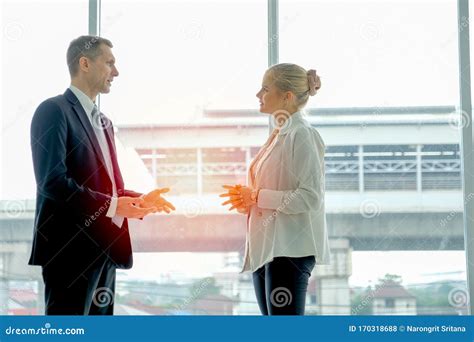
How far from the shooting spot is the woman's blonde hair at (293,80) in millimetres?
3168

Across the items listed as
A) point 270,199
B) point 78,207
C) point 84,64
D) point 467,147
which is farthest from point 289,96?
point 467,147

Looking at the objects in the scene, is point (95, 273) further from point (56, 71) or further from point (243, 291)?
point (56, 71)

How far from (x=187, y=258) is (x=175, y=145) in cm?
61

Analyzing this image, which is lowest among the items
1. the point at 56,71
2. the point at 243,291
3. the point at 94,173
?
the point at 243,291

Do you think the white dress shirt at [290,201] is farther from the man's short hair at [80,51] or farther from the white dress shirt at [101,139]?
the man's short hair at [80,51]

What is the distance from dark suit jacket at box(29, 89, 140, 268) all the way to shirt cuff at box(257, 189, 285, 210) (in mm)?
626

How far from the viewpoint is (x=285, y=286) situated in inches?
116

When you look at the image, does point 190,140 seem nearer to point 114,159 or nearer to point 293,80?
point 114,159

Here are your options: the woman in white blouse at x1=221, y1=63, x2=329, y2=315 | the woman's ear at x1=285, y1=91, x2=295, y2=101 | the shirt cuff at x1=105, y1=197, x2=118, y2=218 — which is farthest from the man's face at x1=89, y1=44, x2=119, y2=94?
the woman's ear at x1=285, y1=91, x2=295, y2=101

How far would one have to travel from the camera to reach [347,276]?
12.6 feet

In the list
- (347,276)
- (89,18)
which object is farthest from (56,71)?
(347,276)

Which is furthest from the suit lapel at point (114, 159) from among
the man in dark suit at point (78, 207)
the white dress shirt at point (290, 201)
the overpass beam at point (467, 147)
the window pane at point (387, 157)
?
the overpass beam at point (467, 147)

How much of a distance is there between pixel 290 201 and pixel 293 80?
545 millimetres

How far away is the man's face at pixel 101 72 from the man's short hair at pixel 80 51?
2 centimetres
